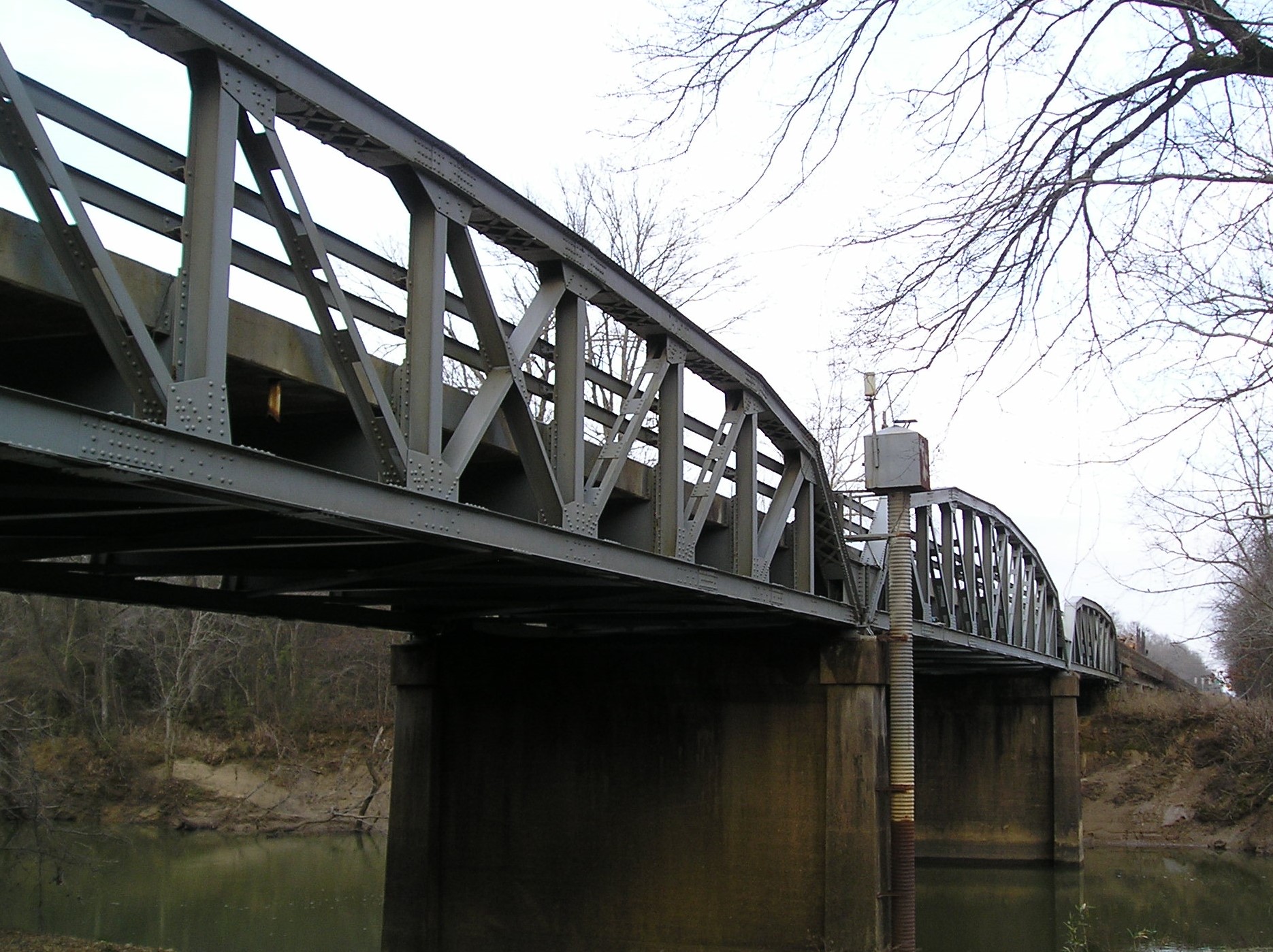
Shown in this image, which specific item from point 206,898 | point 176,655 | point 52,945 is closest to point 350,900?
point 206,898

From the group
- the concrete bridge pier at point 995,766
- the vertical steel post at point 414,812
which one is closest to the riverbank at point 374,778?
the concrete bridge pier at point 995,766

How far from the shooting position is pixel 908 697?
17.3 metres

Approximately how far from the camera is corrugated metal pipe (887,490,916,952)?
17000 millimetres

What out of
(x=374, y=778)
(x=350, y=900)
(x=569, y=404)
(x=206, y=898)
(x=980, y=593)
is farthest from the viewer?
(x=374, y=778)

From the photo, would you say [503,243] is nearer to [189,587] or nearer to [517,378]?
[517,378]

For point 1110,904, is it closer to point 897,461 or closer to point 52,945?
point 897,461

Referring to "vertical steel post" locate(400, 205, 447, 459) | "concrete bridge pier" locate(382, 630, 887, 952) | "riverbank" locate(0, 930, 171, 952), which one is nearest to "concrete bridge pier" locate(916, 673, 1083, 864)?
"concrete bridge pier" locate(382, 630, 887, 952)

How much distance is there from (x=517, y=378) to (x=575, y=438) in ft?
4.38

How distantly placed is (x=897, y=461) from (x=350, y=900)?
645 inches

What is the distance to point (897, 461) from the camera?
59.3 ft

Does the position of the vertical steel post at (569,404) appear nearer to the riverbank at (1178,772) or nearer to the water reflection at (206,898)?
the water reflection at (206,898)

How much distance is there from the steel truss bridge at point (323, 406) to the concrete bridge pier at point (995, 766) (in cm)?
2520

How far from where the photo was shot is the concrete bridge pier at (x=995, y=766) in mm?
39250

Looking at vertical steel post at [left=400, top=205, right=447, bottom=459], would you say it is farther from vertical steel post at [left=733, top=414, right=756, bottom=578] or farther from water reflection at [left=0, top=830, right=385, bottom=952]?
water reflection at [left=0, top=830, right=385, bottom=952]
